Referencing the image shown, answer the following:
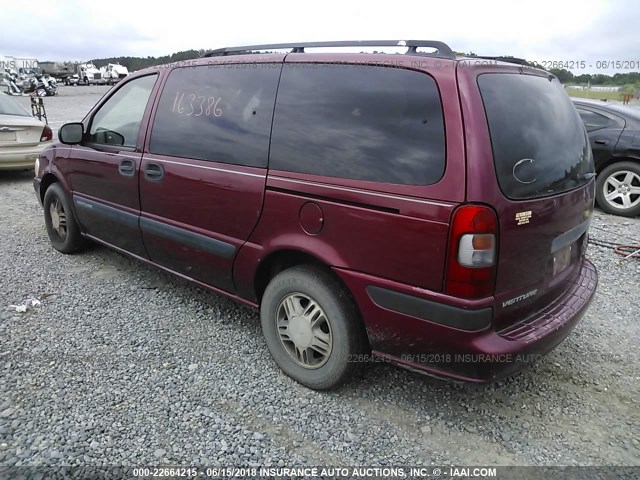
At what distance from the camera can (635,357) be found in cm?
Answer: 321

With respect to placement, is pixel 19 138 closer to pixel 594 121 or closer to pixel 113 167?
pixel 113 167

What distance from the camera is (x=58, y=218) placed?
4.77m

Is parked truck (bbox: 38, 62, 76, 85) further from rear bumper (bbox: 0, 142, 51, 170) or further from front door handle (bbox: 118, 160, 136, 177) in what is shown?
front door handle (bbox: 118, 160, 136, 177)

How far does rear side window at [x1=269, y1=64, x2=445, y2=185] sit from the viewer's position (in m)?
2.24

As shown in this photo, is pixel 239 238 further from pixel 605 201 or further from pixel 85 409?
pixel 605 201

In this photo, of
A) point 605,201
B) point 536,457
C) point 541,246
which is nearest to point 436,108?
point 541,246

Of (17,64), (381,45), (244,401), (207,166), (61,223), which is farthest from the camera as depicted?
(17,64)

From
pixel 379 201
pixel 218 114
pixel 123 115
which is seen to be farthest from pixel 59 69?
pixel 379 201

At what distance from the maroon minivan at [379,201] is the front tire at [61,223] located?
156 centimetres

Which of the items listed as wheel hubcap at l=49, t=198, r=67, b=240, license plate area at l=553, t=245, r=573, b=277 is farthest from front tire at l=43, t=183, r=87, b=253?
license plate area at l=553, t=245, r=573, b=277

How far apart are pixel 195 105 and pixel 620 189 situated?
565 centimetres

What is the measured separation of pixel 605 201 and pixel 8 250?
708 centimetres

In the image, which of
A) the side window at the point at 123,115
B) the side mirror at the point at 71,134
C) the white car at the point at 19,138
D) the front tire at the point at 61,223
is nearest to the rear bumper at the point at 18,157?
the white car at the point at 19,138

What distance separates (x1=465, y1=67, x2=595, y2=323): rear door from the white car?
7.42 meters
